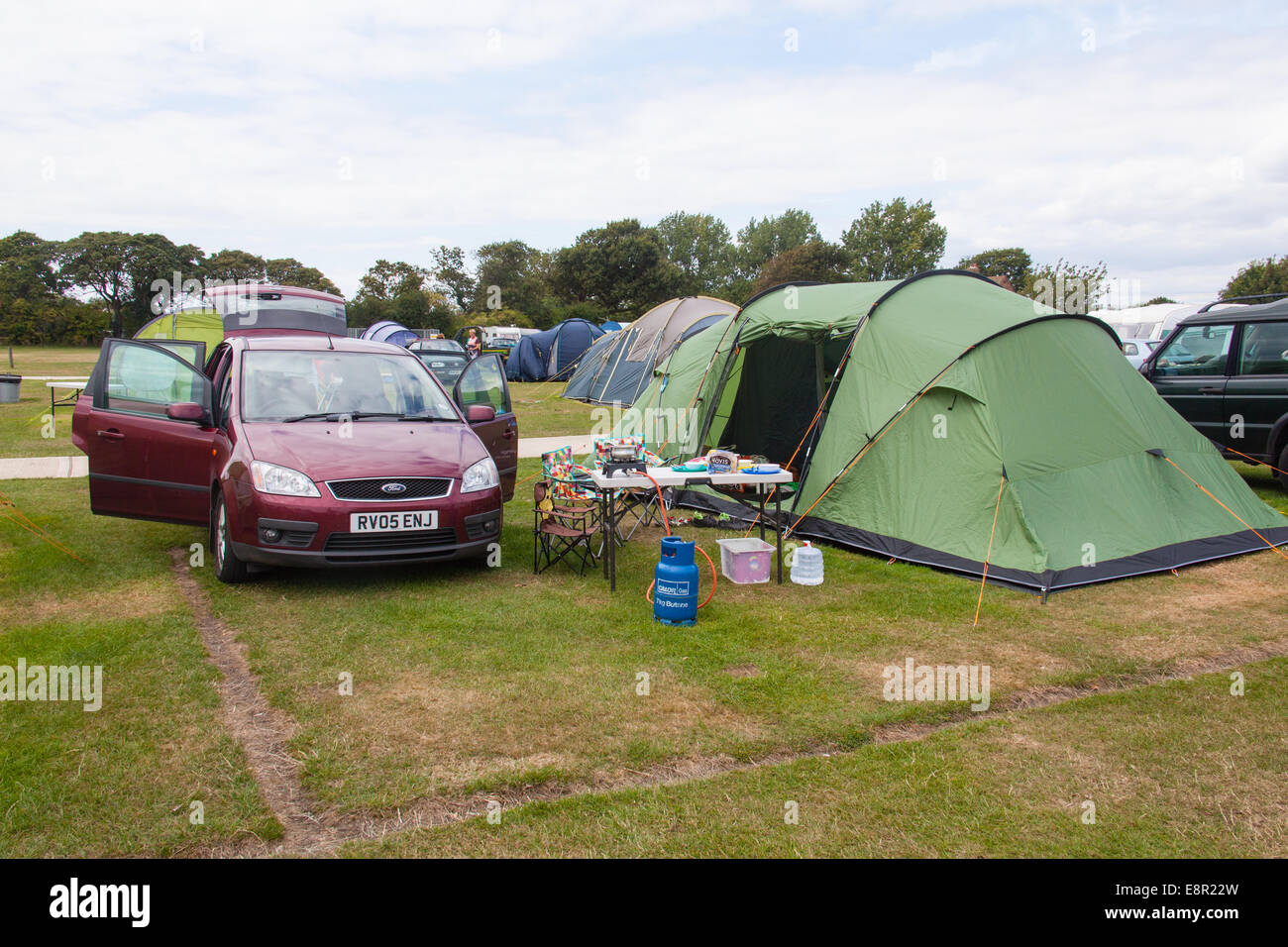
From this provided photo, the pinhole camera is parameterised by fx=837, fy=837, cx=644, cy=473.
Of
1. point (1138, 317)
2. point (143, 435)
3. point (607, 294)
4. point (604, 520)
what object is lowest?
point (604, 520)

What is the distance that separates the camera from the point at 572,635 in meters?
4.99

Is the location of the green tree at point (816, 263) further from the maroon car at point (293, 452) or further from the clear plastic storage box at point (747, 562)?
the clear plastic storage box at point (747, 562)

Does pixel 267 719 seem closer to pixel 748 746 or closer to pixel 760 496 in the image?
pixel 748 746

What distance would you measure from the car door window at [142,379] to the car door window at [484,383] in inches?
95.1

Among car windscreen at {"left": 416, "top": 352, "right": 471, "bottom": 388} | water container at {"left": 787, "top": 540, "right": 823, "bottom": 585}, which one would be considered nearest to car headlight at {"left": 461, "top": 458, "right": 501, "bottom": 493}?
water container at {"left": 787, "top": 540, "right": 823, "bottom": 585}

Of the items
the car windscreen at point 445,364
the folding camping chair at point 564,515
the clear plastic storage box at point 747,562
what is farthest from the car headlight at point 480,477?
the car windscreen at point 445,364

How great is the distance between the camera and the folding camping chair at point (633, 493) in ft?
22.7

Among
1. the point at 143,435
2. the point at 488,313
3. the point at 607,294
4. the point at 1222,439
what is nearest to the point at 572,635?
the point at 143,435

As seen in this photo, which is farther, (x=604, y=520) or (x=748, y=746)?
(x=604, y=520)

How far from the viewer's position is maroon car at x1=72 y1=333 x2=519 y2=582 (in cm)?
550

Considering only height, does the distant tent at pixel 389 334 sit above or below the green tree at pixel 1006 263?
below

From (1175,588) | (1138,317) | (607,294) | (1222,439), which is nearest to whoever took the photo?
(1175,588)

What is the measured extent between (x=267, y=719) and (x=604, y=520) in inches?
114

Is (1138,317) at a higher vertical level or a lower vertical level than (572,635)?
higher
